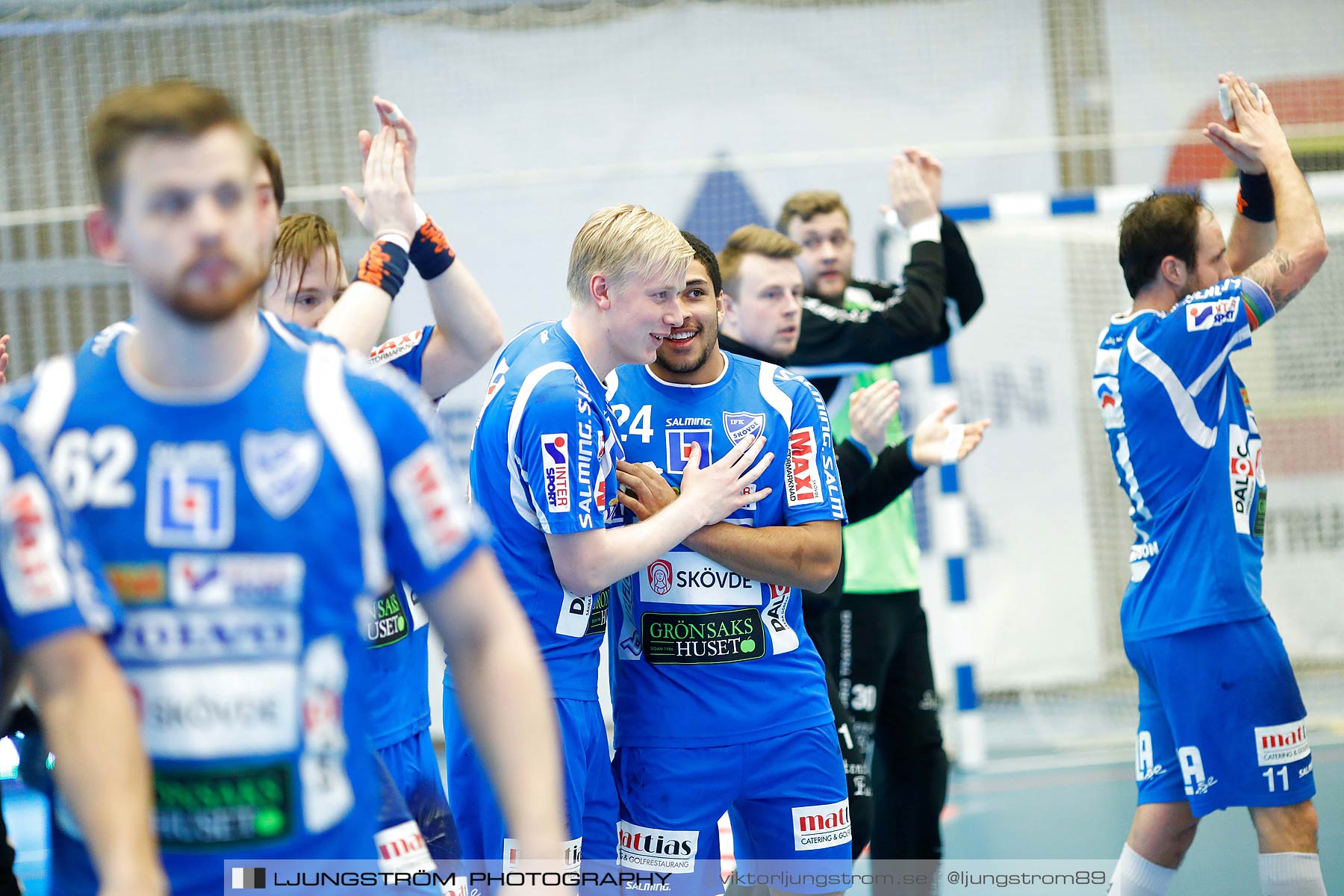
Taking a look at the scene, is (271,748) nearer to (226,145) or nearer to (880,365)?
(226,145)

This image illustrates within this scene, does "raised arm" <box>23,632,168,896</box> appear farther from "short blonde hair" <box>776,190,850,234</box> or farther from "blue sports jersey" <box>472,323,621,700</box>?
"short blonde hair" <box>776,190,850,234</box>

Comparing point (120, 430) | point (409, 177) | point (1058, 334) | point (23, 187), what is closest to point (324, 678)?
point (120, 430)

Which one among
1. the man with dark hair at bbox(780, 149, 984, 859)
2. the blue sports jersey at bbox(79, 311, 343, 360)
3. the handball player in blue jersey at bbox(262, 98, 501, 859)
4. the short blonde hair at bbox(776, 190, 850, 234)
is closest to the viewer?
the blue sports jersey at bbox(79, 311, 343, 360)

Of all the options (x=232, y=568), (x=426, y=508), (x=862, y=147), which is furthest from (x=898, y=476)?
(x=862, y=147)

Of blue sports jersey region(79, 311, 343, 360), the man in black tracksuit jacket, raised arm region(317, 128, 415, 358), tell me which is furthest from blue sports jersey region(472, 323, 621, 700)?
the man in black tracksuit jacket

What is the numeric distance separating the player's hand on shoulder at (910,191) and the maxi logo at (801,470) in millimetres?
1833

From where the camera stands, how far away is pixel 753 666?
308 centimetres

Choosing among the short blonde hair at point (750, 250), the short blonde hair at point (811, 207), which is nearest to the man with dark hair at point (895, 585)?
the short blonde hair at point (811, 207)

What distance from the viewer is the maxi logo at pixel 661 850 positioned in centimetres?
303

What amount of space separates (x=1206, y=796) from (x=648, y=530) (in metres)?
1.91

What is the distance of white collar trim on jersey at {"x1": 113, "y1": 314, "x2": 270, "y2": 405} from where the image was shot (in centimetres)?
160

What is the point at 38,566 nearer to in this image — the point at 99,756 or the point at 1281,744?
the point at 99,756

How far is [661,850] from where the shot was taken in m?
3.03

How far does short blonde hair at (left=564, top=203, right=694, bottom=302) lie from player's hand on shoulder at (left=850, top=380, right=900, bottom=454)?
118 cm
